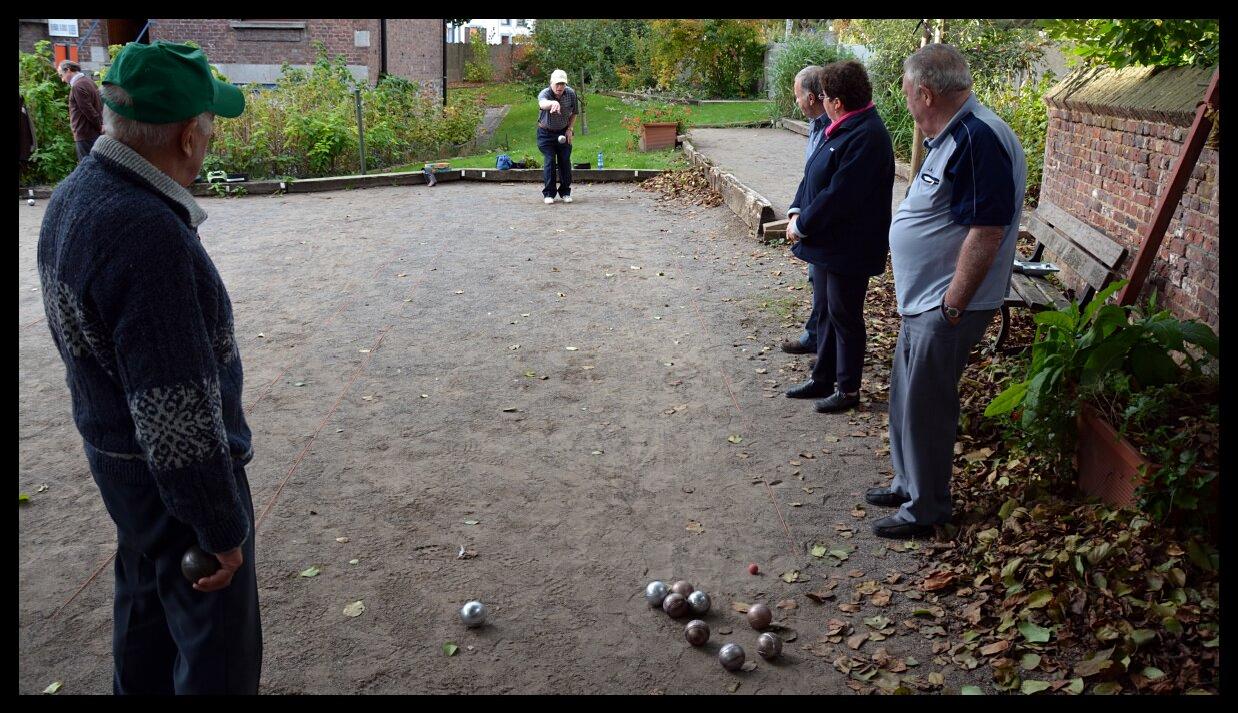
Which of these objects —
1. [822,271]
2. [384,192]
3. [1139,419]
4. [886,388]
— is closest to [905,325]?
[1139,419]

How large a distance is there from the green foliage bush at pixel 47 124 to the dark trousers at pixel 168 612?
1561 cm

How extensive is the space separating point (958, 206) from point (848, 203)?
5.54ft

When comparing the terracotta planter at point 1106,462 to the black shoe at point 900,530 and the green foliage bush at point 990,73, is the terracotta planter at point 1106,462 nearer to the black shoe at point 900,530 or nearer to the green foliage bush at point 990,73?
the black shoe at point 900,530

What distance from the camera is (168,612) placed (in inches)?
103

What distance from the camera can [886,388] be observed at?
6.56 metres

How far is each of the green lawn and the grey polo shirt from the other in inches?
539

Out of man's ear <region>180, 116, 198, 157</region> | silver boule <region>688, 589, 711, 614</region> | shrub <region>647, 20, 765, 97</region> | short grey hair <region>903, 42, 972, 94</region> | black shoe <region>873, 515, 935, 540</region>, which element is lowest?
silver boule <region>688, 589, 711, 614</region>

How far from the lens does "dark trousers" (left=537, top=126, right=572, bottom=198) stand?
14102mm

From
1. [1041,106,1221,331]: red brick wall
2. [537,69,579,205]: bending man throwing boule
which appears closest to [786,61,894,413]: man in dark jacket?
[1041,106,1221,331]: red brick wall

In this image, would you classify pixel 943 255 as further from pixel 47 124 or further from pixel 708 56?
pixel 708 56

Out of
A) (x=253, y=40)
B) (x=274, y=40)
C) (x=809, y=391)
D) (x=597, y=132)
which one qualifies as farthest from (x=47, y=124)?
(x=809, y=391)

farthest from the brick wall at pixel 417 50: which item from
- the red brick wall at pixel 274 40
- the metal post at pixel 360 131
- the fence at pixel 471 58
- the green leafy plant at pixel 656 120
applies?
the fence at pixel 471 58

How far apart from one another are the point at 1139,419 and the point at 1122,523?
494mm

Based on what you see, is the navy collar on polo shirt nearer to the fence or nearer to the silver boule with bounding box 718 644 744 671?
the silver boule with bounding box 718 644 744 671
